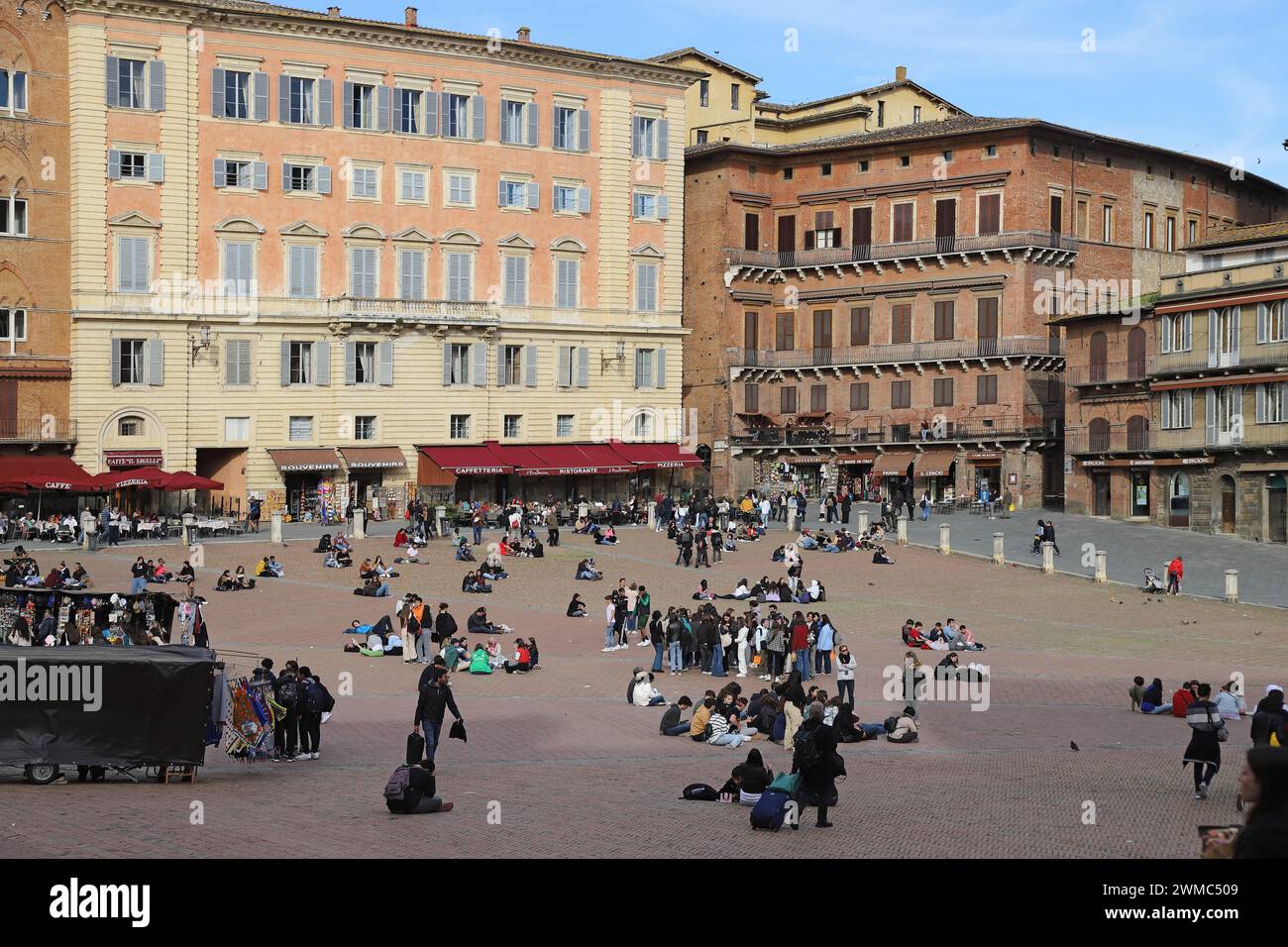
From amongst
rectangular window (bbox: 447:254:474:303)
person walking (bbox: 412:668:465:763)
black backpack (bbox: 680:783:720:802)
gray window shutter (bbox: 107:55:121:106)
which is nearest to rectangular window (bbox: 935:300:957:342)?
rectangular window (bbox: 447:254:474:303)

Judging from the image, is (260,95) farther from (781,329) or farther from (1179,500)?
(1179,500)

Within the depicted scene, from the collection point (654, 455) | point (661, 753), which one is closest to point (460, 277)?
point (654, 455)

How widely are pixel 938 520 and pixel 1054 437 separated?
11.2 meters

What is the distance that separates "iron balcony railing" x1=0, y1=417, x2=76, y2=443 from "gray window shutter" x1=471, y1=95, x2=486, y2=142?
66.6 feet

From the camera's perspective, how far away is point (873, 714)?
1098 inches

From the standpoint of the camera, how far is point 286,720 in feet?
71.9

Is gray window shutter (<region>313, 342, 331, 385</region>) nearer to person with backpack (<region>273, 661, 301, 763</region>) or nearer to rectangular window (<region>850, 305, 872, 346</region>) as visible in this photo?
rectangular window (<region>850, 305, 872, 346</region>)

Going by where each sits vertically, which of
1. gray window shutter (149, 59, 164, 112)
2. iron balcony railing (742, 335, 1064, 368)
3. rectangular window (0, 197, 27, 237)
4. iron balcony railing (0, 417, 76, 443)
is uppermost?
gray window shutter (149, 59, 164, 112)

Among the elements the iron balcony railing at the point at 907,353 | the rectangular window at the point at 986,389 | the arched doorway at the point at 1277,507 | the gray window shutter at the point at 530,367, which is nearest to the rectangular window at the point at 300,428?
the gray window shutter at the point at 530,367

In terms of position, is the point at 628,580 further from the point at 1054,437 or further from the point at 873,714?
the point at 1054,437

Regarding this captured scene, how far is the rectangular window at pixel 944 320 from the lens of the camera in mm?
71250

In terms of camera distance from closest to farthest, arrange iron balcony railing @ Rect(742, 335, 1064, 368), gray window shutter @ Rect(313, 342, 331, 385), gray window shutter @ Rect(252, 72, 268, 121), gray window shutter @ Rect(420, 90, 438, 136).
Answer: gray window shutter @ Rect(252, 72, 268, 121)
gray window shutter @ Rect(313, 342, 331, 385)
gray window shutter @ Rect(420, 90, 438, 136)
iron balcony railing @ Rect(742, 335, 1064, 368)

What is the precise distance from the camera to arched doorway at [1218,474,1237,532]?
56.9 metres
